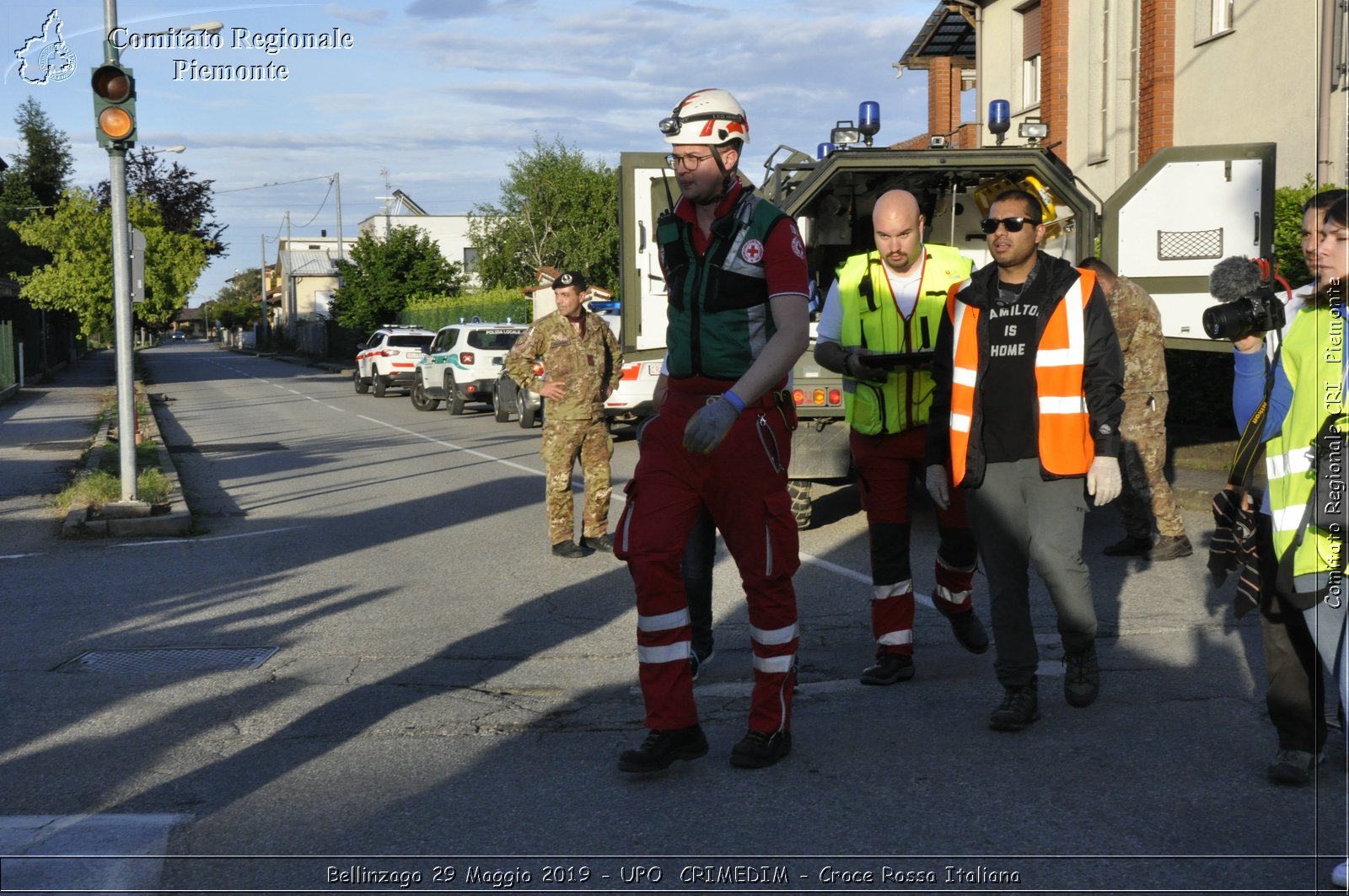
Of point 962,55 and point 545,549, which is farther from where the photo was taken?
point 962,55

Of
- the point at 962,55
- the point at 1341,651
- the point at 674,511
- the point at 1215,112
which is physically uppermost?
the point at 962,55

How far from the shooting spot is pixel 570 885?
12.4 feet

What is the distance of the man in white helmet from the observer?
4691mm

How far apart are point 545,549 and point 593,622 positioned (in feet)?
8.68

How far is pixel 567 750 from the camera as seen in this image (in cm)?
507

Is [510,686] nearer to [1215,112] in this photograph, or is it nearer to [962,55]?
[1215,112]

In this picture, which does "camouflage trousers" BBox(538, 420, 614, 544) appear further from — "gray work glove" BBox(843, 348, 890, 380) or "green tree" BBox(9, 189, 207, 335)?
"green tree" BBox(9, 189, 207, 335)

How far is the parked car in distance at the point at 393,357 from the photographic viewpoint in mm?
33312

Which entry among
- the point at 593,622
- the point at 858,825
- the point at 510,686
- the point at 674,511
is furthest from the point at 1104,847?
the point at 593,622

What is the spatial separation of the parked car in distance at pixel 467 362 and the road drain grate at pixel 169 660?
17.6 meters

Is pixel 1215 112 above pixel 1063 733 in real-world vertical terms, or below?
above

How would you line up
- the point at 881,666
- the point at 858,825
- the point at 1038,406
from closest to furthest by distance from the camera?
the point at 858,825 < the point at 1038,406 < the point at 881,666

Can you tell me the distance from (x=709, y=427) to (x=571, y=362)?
5347 mm

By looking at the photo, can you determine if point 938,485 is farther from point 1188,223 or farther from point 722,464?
point 1188,223
